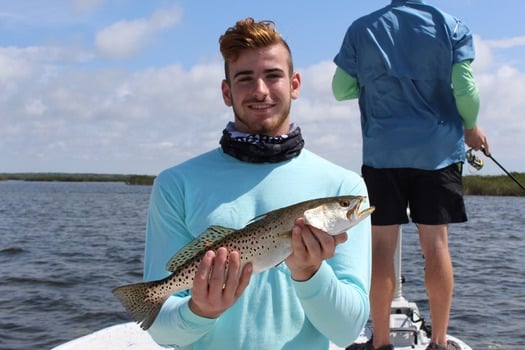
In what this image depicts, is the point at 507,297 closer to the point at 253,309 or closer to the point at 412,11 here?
the point at 412,11

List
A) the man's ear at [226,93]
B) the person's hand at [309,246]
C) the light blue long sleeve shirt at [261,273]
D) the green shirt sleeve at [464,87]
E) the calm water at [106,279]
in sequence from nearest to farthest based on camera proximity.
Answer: the person's hand at [309,246] < the light blue long sleeve shirt at [261,273] < the man's ear at [226,93] < the green shirt sleeve at [464,87] < the calm water at [106,279]

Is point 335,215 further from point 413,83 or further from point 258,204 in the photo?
point 413,83

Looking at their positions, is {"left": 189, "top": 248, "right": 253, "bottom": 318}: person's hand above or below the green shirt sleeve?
below

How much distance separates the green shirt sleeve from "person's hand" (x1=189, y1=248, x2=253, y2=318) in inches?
104

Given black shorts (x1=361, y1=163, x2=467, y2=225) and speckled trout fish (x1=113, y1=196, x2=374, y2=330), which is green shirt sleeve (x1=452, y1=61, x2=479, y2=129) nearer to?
black shorts (x1=361, y1=163, x2=467, y2=225)

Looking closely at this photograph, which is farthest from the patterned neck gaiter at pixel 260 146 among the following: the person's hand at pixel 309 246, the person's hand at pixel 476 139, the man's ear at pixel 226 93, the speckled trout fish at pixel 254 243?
the person's hand at pixel 476 139

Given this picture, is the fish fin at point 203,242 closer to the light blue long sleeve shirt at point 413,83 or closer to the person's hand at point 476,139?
the light blue long sleeve shirt at point 413,83

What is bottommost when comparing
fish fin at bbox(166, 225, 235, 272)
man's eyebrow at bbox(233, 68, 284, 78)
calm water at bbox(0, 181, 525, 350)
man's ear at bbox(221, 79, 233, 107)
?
calm water at bbox(0, 181, 525, 350)

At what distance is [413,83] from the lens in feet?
14.9

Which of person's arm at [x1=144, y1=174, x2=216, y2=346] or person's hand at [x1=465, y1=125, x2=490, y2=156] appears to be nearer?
person's arm at [x1=144, y1=174, x2=216, y2=346]

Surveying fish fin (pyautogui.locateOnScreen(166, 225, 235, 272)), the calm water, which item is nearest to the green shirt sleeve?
fish fin (pyautogui.locateOnScreen(166, 225, 235, 272))

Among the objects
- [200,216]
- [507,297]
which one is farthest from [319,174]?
[507,297]

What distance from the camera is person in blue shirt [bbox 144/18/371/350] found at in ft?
9.20

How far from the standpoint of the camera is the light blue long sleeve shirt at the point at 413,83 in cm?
448
